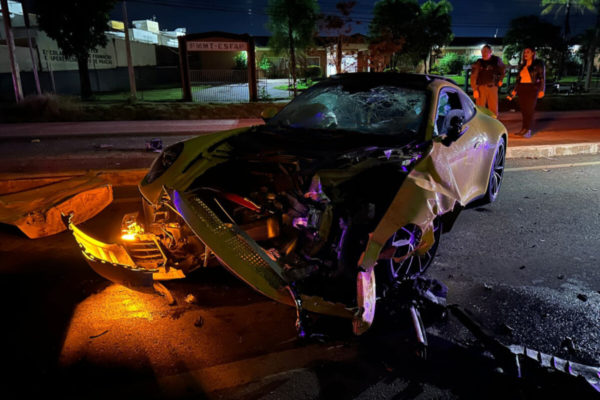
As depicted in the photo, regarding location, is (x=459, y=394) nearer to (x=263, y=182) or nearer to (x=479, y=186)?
(x=263, y=182)

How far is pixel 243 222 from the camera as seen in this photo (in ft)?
10.2

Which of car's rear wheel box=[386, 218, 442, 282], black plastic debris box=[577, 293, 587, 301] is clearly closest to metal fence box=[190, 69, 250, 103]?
car's rear wheel box=[386, 218, 442, 282]

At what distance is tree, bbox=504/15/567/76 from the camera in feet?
105

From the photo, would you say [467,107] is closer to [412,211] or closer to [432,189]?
[432,189]

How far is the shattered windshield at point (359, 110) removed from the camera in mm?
4027

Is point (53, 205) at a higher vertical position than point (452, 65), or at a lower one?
lower

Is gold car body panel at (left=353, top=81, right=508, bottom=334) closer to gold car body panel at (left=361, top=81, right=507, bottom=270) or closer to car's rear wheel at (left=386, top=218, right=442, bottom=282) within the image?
gold car body panel at (left=361, top=81, right=507, bottom=270)

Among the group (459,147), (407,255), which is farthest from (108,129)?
(407,255)

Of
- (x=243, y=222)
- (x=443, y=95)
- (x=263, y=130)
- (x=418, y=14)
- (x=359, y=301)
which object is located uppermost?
(x=418, y=14)

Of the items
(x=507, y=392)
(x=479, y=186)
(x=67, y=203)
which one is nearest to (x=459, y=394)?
(x=507, y=392)

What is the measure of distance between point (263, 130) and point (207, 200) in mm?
1305

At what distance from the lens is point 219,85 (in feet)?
61.9

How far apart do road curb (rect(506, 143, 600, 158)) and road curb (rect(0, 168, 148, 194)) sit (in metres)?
6.79

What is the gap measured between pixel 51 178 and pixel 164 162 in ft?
10.7
